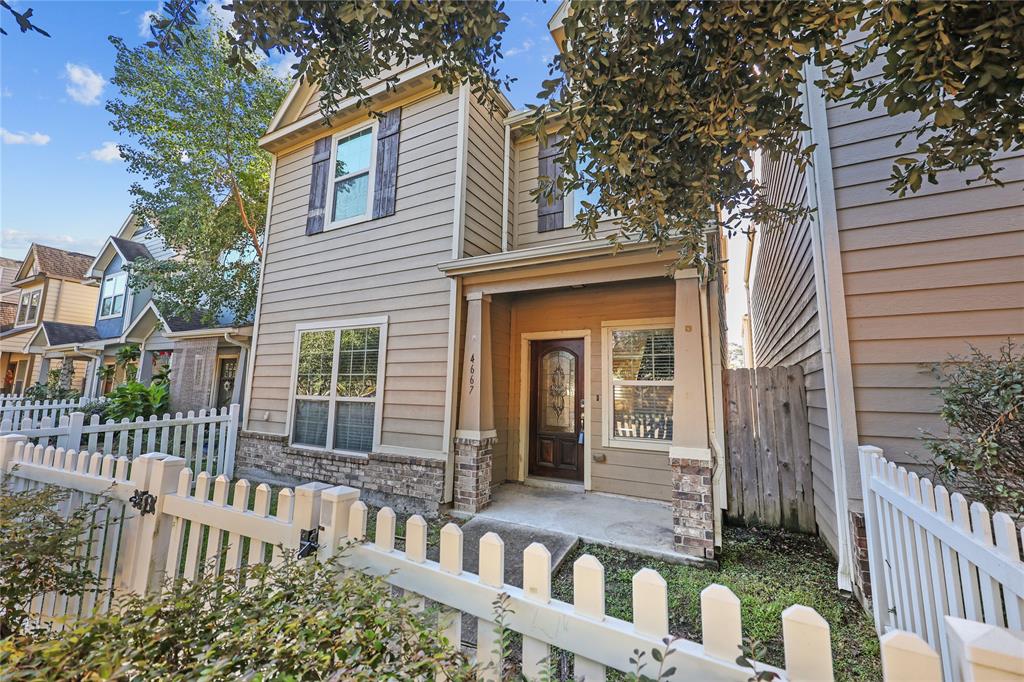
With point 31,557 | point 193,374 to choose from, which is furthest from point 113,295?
point 31,557

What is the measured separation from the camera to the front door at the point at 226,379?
925 cm

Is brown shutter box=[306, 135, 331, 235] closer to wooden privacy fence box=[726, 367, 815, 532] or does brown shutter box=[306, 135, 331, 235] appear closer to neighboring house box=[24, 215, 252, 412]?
neighboring house box=[24, 215, 252, 412]

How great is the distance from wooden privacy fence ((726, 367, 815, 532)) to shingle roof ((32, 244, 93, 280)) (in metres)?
22.3

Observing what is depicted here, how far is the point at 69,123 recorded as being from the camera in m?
7.30

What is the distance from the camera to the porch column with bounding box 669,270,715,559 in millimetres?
3574

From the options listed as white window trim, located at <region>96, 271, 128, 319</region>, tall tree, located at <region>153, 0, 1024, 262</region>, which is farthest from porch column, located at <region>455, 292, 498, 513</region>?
white window trim, located at <region>96, 271, 128, 319</region>

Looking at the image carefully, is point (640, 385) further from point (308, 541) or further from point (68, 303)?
point (68, 303)

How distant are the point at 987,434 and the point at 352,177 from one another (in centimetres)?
719

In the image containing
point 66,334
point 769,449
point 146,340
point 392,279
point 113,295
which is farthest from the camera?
point 66,334

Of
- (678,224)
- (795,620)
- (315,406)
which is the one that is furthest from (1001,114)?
(315,406)

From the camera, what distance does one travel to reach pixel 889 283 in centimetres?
283

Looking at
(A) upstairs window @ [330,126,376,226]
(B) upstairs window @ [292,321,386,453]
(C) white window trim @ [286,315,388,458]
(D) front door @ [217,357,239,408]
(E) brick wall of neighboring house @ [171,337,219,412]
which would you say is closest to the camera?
(C) white window trim @ [286,315,388,458]

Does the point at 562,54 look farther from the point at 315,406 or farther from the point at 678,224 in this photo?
the point at 315,406

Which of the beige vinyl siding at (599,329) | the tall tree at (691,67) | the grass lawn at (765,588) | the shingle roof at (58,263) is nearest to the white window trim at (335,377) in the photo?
the beige vinyl siding at (599,329)
